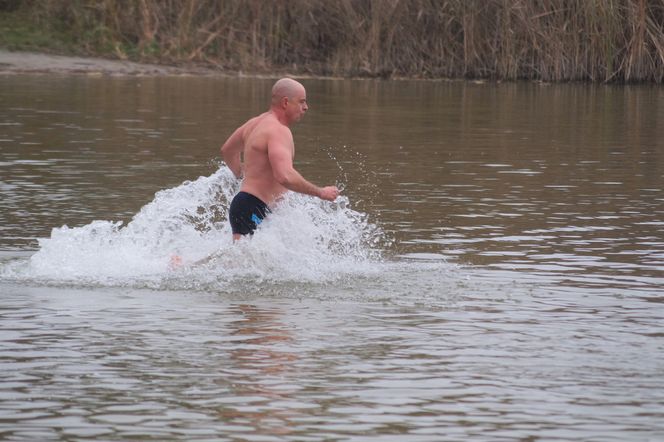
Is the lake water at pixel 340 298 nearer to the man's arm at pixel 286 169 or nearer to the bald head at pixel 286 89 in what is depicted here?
the man's arm at pixel 286 169

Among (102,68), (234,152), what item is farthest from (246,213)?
(102,68)

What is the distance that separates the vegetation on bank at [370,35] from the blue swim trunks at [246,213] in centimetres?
2069

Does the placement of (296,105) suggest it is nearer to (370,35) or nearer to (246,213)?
(246,213)

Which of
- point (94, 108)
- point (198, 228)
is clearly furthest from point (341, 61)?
point (198, 228)

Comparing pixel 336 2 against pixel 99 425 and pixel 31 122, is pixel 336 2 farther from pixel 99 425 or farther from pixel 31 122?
pixel 99 425

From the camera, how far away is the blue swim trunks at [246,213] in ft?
32.4

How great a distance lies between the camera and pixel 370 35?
3194 centimetres

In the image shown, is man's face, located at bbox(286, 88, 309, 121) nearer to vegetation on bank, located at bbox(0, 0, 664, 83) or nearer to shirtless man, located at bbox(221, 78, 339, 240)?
shirtless man, located at bbox(221, 78, 339, 240)

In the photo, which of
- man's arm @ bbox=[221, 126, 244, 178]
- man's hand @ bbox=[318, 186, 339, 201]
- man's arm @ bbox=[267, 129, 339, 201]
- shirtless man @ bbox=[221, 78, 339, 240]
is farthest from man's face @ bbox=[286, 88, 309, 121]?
man's hand @ bbox=[318, 186, 339, 201]

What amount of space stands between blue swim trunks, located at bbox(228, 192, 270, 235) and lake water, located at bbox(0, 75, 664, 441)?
0.25ft

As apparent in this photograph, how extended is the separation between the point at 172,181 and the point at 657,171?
5658 mm

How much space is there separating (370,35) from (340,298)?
2344 cm

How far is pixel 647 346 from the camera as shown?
25.1ft

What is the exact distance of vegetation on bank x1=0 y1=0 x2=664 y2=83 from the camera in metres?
30.0
